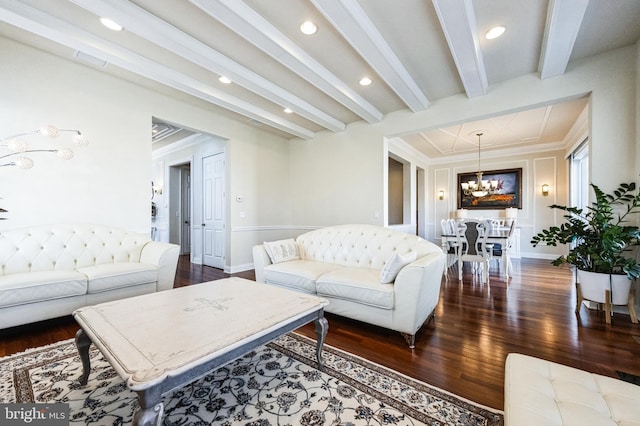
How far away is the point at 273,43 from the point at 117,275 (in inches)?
114

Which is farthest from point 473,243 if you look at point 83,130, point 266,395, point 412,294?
point 83,130

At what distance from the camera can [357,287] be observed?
246 cm

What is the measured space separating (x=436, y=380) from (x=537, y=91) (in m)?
3.70

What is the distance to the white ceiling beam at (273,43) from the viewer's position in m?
2.19

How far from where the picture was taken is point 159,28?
2430mm

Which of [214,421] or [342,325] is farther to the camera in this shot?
[342,325]

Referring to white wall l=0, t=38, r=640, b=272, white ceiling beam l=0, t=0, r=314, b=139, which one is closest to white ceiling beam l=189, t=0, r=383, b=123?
white ceiling beam l=0, t=0, r=314, b=139

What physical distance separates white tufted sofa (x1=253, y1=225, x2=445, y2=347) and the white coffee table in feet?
2.23

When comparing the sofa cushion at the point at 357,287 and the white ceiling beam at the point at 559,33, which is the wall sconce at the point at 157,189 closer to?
the sofa cushion at the point at 357,287

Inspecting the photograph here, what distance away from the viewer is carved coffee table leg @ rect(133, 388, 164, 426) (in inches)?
39.7

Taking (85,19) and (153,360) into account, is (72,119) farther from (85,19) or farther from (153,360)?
(153,360)

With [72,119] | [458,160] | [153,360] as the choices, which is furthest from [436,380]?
[458,160]

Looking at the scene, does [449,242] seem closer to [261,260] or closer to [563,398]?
[261,260]

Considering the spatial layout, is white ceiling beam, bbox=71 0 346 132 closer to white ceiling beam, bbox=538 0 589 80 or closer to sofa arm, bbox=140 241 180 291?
sofa arm, bbox=140 241 180 291
